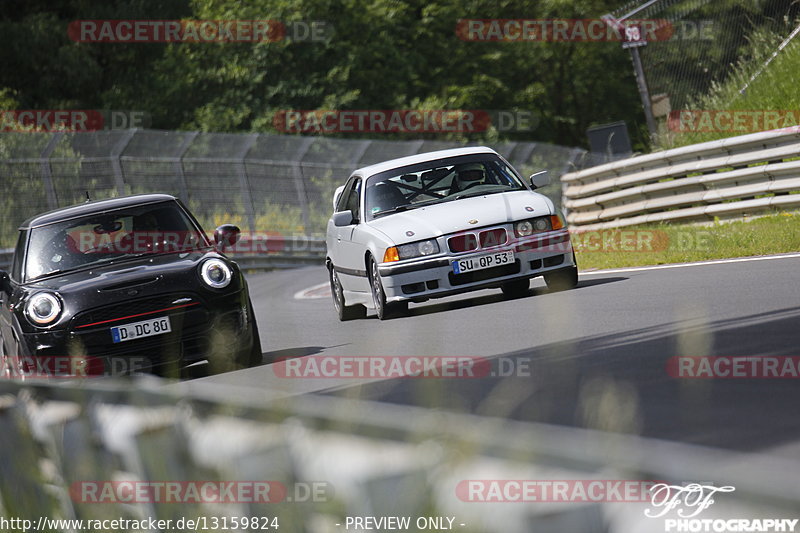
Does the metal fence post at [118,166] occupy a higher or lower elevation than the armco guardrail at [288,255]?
higher

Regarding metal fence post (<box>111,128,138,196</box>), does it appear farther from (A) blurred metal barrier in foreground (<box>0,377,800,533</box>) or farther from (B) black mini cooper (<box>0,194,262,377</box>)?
(A) blurred metal barrier in foreground (<box>0,377,800,533</box>)

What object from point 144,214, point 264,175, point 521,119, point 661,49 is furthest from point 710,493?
point 521,119

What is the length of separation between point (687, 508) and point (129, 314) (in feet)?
27.1

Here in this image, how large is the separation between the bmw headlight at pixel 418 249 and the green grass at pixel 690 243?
396cm

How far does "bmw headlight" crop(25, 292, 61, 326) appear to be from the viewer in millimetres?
10148

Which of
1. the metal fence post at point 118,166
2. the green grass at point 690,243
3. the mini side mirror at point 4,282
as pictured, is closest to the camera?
the mini side mirror at point 4,282

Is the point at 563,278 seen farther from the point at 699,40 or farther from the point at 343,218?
the point at 699,40

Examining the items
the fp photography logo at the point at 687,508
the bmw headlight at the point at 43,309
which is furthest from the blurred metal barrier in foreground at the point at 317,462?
the bmw headlight at the point at 43,309

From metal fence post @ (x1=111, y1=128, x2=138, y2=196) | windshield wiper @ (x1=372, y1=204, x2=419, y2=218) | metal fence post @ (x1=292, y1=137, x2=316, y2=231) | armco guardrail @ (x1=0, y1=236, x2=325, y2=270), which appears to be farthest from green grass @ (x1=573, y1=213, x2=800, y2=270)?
metal fence post @ (x1=111, y1=128, x2=138, y2=196)

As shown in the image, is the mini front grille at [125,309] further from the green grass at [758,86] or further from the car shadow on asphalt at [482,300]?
the green grass at [758,86]

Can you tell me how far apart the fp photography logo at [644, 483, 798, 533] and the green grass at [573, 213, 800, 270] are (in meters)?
12.9

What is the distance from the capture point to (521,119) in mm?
54688

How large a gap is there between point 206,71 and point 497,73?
1307 cm

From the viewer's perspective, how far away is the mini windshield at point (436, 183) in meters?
14.0
